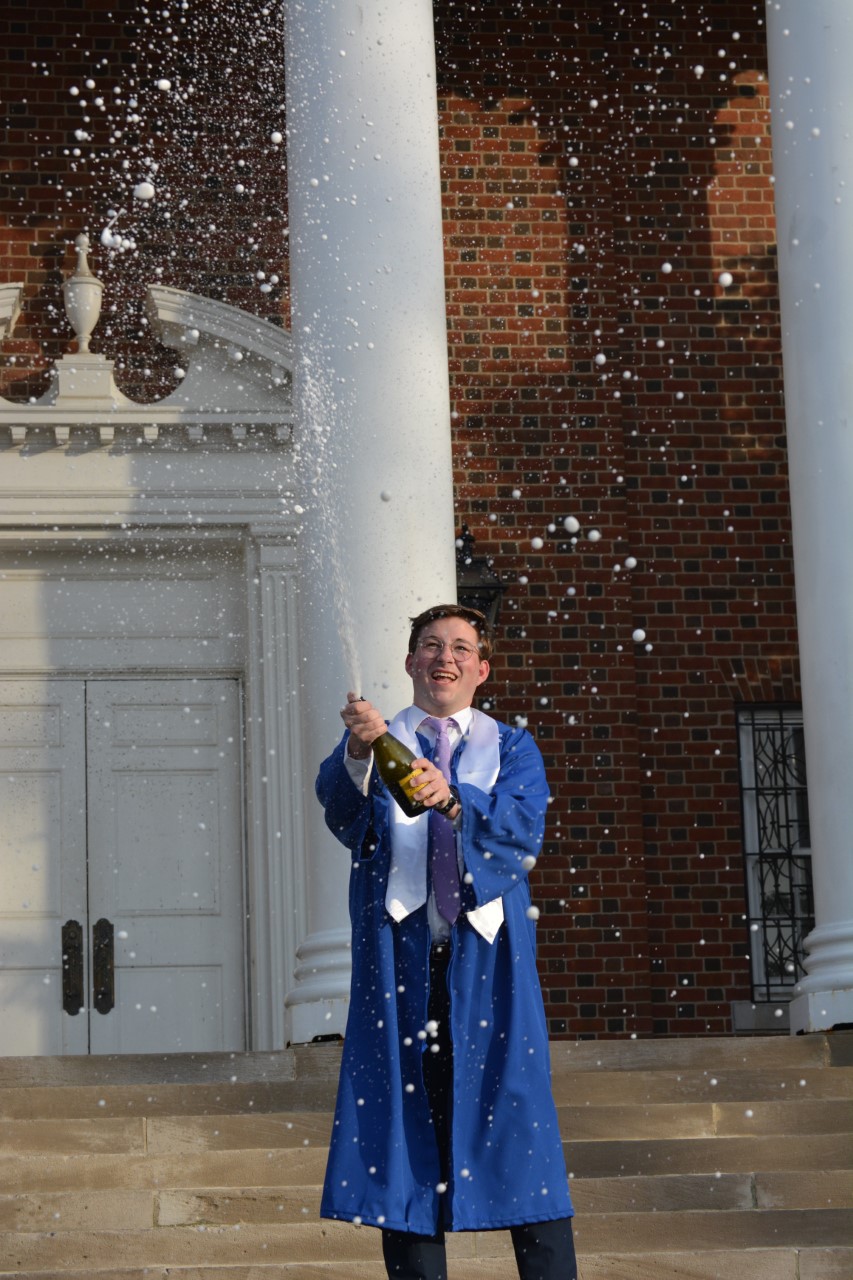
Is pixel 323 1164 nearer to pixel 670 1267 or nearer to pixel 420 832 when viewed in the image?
pixel 670 1267

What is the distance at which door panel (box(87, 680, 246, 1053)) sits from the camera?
10.4m

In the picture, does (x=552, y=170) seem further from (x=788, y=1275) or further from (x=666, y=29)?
(x=788, y=1275)

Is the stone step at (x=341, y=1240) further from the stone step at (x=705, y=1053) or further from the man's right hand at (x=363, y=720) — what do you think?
the man's right hand at (x=363, y=720)

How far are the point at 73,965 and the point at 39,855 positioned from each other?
23.5 inches

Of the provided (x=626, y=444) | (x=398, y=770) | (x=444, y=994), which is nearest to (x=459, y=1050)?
(x=444, y=994)

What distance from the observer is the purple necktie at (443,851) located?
4.45 metres

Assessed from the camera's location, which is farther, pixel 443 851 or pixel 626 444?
pixel 626 444

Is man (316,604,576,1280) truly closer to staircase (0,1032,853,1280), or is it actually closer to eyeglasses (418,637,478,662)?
eyeglasses (418,637,478,662)

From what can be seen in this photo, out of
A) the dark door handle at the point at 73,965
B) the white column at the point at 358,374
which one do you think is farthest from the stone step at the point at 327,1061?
the dark door handle at the point at 73,965

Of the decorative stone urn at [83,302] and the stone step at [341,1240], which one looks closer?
the stone step at [341,1240]

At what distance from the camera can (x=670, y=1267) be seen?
5.76m

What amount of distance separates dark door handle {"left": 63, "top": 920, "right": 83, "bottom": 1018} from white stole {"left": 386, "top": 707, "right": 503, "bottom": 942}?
6150 millimetres

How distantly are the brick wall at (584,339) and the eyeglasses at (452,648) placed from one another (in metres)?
6.22

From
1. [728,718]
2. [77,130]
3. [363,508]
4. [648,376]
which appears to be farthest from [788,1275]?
[77,130]
